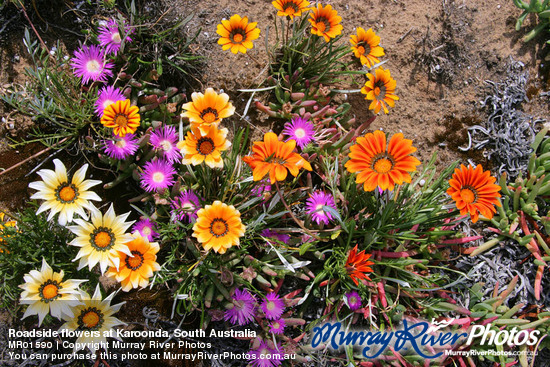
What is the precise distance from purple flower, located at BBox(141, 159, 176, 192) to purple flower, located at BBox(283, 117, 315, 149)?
2.36 feet

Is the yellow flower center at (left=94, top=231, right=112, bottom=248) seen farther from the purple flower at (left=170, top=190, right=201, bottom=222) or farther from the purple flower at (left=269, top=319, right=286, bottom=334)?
the purple flower at (left=269, top=319, right=286, bottom=334)

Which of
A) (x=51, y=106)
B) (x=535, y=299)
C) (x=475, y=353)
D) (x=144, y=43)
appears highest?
(x=144, y=43)

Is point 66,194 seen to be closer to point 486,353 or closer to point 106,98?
point 106,98

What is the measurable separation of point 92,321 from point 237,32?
5.56ft

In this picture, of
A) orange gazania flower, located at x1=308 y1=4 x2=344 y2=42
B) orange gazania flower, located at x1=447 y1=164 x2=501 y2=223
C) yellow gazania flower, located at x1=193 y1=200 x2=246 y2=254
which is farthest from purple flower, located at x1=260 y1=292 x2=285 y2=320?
orange gazania flower, located at x1=308 y1=4 x2=344 y2=42

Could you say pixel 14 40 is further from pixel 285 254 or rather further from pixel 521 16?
pixel 521 16

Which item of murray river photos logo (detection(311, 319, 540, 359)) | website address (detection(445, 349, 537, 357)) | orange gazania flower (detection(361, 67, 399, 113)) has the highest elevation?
orange gazania flower (detection(361, 67, 399, 113))

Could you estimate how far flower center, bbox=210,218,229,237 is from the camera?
185cm

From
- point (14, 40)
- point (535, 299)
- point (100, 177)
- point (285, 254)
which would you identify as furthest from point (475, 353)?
point (14, 40)

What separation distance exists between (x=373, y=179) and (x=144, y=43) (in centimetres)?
164

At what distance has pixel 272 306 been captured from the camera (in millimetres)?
2246

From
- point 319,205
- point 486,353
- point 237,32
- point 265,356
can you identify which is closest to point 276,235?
point 319,205

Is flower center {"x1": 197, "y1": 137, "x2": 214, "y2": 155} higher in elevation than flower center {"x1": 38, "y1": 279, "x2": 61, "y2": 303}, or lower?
higher

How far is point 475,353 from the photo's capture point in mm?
2408
